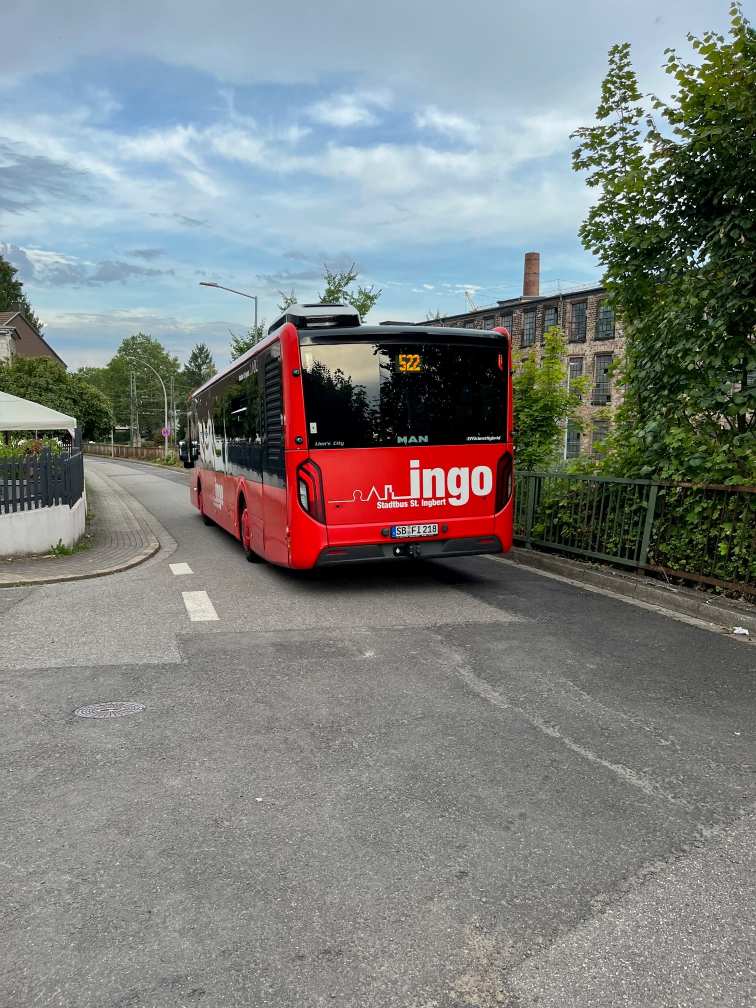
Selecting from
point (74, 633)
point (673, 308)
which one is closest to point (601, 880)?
point (74, 633)

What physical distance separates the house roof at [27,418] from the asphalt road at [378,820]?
59.4 feet

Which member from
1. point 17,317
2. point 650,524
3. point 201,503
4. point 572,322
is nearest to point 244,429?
point 650,524

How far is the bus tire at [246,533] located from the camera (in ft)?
37.5

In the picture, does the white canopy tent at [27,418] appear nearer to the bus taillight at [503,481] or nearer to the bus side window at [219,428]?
the bus side window at [219,428]

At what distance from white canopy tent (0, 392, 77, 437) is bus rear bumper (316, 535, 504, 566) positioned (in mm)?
16908

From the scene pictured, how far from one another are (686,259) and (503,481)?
3545 millimetres

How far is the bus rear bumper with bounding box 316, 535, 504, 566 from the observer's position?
28.1 ft

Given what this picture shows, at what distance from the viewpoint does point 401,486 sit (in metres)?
8.80

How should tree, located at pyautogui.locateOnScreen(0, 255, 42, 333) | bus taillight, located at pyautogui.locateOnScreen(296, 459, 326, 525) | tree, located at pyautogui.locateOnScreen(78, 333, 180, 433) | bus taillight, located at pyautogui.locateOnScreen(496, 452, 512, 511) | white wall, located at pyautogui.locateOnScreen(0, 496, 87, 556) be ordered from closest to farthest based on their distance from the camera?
bus taillight, located at pyautogui.locateOnScreen(296, 459, 326, 525)
bus taillight, located at pyautogui.locateOnScreen(496, 452, 512, 511)
white wall, located at pyautogui.locateOnScreen(0, 496, 87, 556)
tree, located at pyautogui.locateOnScreen(0, 255, 42, 333)
tree, located at pyautogui.locateOnScreen(78, 333, 180, 433)

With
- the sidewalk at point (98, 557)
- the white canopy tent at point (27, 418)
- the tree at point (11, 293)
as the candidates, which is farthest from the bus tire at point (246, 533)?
the tree at point (11, 293)

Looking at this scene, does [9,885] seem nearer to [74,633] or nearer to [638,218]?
[74,633]

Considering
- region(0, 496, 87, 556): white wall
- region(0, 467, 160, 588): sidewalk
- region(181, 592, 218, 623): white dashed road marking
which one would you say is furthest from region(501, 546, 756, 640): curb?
region(0, 496, 87, 556): white wall

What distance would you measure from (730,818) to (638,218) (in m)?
8.13

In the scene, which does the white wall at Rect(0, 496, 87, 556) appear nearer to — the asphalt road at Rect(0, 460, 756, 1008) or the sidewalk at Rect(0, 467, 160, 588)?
the sidewalk at Rect(0, 467, 160, 588)
